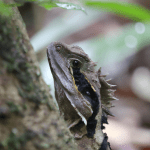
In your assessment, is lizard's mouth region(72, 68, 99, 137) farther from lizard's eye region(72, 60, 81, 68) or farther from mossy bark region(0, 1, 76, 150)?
mossy bark region(0, 1, 76, 150)

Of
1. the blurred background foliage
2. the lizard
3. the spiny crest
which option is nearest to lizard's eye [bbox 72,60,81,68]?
the lizard

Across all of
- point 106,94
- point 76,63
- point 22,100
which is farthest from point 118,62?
point 22,100

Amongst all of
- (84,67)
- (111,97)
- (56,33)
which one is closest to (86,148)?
(111,97)

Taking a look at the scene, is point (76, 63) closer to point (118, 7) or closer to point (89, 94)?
point (89, 94)

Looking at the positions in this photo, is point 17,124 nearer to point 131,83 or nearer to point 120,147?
point 120,147

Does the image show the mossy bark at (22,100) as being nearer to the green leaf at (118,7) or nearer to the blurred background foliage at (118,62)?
the green leaf at (118,7)
